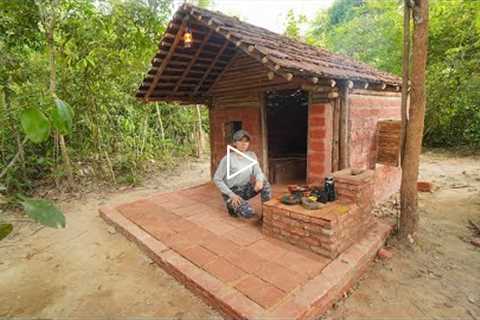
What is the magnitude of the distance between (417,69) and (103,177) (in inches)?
314

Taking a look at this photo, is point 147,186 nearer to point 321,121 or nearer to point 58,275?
point 58,275

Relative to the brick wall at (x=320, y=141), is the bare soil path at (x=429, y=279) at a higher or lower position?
lower

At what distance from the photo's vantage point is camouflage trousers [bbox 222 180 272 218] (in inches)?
170

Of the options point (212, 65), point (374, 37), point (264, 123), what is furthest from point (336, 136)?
point (374, 37)

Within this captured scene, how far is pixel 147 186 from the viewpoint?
310 inches

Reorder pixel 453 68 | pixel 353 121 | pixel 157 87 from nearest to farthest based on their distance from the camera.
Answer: pixel 353 121
pixel 157 87
pixel 453 68

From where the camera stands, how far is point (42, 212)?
3.74ft

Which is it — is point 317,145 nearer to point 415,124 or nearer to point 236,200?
point 415,124

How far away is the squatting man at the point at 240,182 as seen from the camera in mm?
4207

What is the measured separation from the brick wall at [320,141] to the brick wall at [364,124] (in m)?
0.64

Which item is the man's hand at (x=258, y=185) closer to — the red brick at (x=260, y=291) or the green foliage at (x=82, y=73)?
the red brick at (x=260, y=291)

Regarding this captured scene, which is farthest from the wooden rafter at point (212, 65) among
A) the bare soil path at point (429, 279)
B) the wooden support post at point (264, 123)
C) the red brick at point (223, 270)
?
the bare soil path at point (429, 279)

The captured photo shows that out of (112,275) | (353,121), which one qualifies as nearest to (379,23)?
(353,121)

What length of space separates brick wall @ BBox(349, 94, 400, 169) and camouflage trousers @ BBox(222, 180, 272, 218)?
183cm
